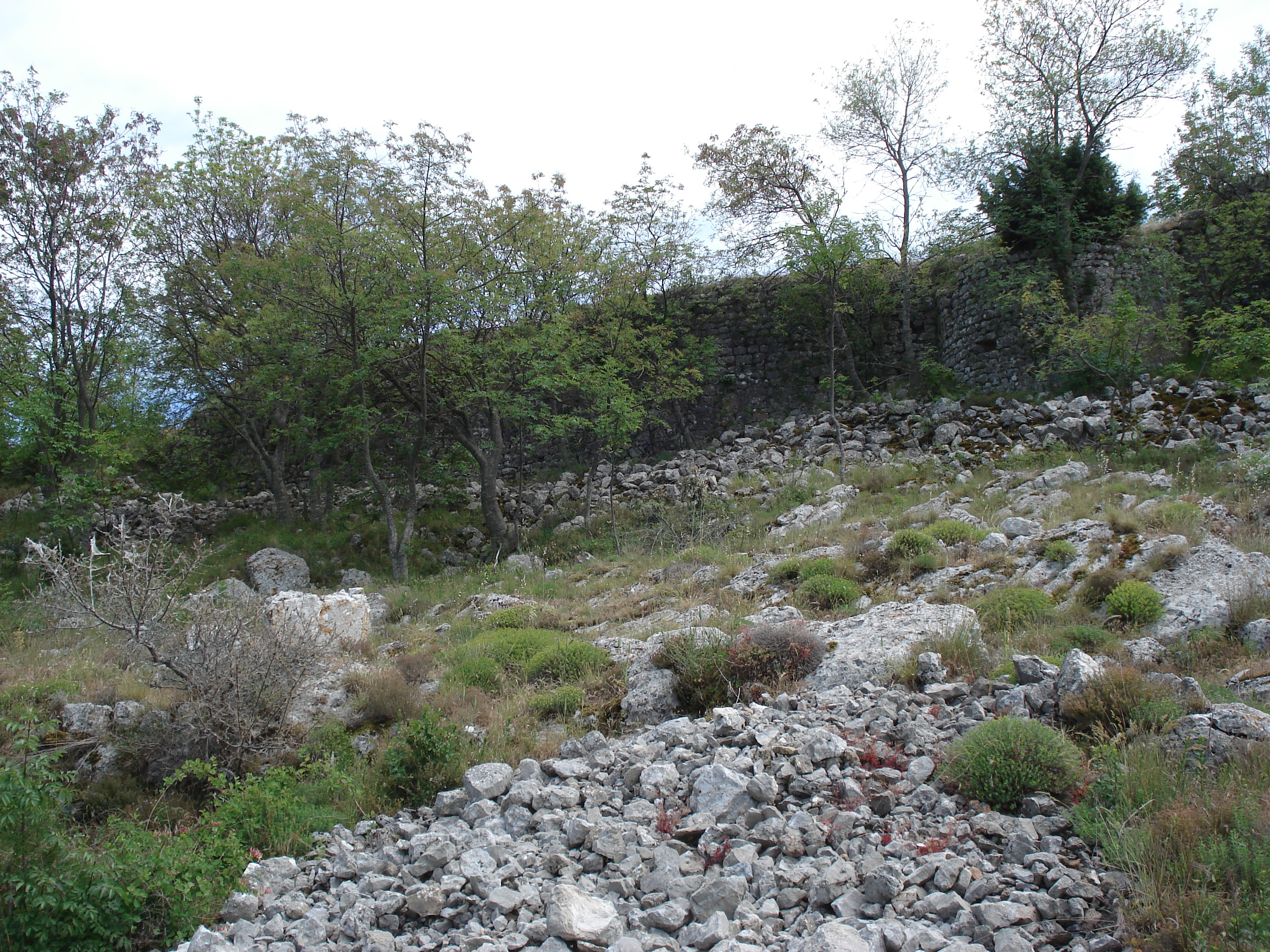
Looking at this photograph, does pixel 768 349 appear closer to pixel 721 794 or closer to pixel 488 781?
pixel 488 781

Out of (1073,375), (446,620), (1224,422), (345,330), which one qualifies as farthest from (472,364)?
(1224,422)

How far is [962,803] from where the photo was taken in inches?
155

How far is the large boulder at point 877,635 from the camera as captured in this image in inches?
227

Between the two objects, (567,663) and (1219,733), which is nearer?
(1219,733)

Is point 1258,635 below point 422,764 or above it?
below

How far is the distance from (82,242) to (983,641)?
16.8m

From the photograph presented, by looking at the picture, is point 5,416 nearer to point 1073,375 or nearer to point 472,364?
point 472,364

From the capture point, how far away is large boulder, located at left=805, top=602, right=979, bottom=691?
5770 mm

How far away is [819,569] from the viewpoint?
846cm

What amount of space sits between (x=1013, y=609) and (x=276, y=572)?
12.1 metres

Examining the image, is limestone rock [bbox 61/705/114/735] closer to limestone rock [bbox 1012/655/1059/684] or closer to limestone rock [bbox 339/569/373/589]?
limestone rock [bbox 339/569/373/589]

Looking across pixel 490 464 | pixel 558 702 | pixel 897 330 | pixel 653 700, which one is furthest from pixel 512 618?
pixel 897 330

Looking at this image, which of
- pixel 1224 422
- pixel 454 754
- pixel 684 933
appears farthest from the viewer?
pixel 1224 422

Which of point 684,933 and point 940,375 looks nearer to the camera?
point 684,933
